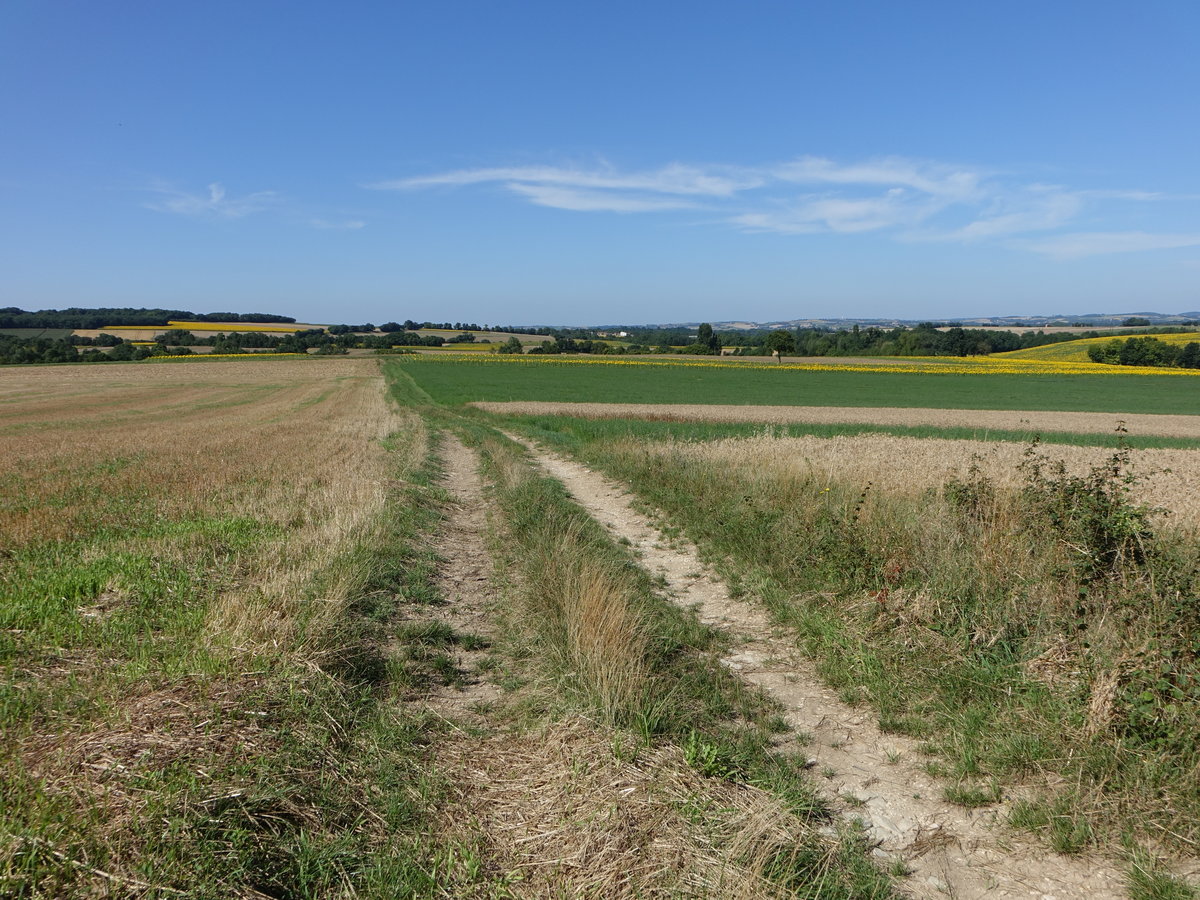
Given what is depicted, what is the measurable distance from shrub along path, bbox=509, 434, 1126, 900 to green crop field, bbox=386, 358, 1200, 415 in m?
41.3

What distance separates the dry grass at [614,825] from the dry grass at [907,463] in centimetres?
921

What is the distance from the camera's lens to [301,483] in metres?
14.4

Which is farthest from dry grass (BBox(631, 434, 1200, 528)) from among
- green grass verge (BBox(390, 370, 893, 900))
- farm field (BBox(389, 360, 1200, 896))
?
green grass verge (BBox(390, 370, 893, 900))

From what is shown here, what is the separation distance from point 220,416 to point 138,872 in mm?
37518

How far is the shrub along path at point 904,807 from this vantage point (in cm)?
396

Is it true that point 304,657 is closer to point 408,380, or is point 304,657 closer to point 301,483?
point 301,483

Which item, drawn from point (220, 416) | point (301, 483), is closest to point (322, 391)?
point (220, 416)

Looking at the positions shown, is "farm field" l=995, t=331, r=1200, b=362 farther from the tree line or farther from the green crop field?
the green crop field

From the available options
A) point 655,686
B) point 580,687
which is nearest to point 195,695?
point 580,687

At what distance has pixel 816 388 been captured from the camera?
219ft

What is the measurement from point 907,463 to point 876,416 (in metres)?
27.8

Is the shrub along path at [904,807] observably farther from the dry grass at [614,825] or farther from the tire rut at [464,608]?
the tire rut at [464,608]

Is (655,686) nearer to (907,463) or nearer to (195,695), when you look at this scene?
(195,695)

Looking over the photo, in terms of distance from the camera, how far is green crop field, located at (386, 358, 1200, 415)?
174ft
